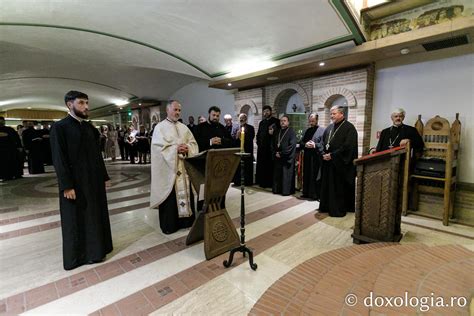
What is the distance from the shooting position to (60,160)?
242 centimetres

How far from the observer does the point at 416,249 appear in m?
2.34

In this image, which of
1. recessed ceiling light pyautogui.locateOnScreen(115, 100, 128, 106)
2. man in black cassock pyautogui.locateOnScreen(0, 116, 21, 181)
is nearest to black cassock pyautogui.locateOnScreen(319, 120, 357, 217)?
man in black cassock pyautogui.locateOnScreen(0, 116, 21, 181)

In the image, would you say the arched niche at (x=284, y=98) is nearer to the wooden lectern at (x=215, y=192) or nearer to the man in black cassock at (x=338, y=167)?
the man in black cassock at (x=338, y=167)

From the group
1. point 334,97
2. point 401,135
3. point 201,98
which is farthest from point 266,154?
point 201,98

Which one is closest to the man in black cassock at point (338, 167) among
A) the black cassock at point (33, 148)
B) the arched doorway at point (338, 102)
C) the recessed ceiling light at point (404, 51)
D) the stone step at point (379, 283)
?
the stone step at point (379, 283)

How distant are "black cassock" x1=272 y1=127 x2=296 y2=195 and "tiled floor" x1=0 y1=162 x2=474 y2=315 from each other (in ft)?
5.17

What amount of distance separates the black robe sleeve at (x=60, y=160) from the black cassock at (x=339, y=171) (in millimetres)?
3653

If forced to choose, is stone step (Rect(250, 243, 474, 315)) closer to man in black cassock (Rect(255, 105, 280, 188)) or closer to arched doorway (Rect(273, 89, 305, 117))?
man in black cassock (Rect(255, 105, 280, 188))

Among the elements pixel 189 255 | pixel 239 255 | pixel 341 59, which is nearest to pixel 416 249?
pixel 239 255

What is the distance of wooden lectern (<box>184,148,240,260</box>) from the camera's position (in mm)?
2588

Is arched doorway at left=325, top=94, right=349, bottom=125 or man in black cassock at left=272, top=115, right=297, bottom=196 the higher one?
arched doorway at left=325, top=94, right=349, bottom=125

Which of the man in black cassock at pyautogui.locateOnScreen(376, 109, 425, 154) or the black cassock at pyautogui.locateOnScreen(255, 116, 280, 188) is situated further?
the black cassock at pyautogui.locateOnScreen(255, 116, 280, 188)

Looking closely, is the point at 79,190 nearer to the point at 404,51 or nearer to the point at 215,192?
the point at 215,192

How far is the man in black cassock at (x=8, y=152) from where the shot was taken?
279 inches
